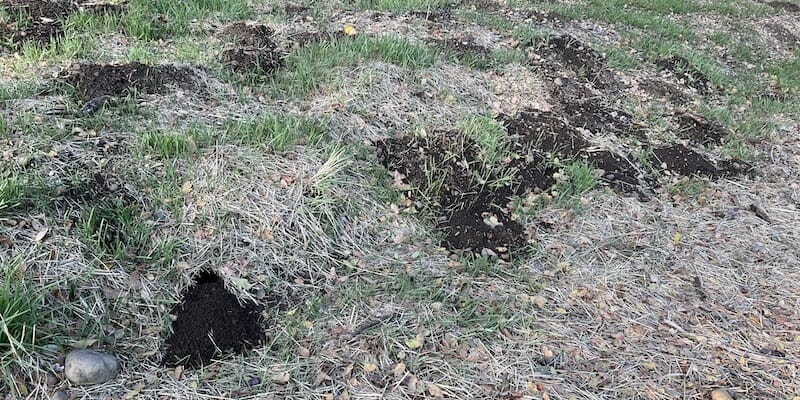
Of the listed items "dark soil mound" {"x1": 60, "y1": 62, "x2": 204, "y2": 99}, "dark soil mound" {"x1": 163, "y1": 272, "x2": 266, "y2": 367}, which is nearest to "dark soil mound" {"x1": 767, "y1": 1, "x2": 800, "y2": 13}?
"dark soil mound" {"x1": 60, "y1": 62, "x2": 204, "y2": 99}

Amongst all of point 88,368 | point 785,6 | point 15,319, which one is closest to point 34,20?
point 15,319

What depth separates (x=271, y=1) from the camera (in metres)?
5.12

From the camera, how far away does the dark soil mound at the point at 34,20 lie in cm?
381

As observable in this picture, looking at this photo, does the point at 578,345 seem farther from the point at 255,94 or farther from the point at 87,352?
the point at 255,94

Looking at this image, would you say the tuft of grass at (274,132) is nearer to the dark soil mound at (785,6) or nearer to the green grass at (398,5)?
the green grass at (398,5)

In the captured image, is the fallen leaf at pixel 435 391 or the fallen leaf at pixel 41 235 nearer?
the fallen leaf at pixel 435 391

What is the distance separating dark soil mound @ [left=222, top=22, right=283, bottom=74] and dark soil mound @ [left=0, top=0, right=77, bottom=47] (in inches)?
45.7

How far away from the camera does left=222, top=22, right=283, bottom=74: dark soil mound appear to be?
4031mm

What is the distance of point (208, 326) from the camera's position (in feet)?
7.97

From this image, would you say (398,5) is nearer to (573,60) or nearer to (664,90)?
(573,60)

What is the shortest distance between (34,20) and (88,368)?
3.07 m

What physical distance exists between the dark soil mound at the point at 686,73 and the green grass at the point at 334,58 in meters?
2.45

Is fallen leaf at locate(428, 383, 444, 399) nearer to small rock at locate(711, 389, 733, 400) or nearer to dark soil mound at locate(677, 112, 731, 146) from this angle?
small rock at locate(711, 389, 733, 400)

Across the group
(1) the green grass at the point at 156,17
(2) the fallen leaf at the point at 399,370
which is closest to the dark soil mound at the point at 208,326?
(2) the fallen leaf at the point at 399,370
